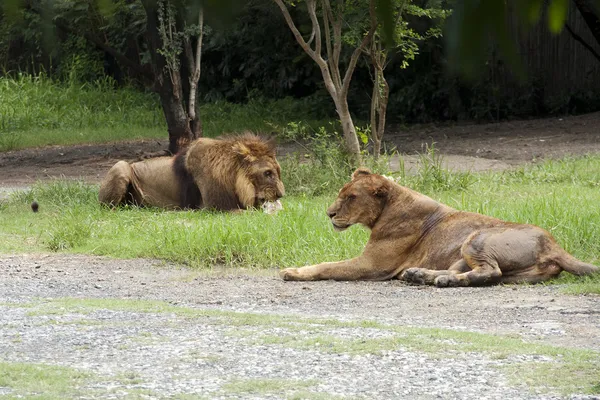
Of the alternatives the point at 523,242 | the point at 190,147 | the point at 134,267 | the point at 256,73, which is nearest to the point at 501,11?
the point at 523,242

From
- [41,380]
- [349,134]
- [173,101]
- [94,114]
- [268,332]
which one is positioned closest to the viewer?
[41,380]

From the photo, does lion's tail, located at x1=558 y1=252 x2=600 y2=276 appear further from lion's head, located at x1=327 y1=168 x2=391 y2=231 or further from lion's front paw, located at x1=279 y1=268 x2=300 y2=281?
lion's front paw, located at x1=279 y1=268 x2=300 y2=281

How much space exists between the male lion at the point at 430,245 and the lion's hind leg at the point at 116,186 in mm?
4647

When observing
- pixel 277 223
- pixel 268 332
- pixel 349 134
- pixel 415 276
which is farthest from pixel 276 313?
pixel 349 134

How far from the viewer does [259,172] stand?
11.0 m

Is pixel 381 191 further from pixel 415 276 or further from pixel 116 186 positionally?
pixel 116 186

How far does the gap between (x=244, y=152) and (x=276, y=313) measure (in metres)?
4.68

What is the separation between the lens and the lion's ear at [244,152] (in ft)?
36.3

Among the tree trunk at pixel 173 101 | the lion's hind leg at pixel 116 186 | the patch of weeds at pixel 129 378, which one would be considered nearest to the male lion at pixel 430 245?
the patch of weeds at pixel 129 378

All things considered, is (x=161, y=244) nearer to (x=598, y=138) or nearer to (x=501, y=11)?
(x=501, y=11)

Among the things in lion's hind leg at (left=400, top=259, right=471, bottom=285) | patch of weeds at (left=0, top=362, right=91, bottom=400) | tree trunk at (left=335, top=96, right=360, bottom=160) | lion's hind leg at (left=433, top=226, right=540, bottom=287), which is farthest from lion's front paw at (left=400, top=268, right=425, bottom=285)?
tree trunk at (left=335, top=96, right=360, bottom=160)

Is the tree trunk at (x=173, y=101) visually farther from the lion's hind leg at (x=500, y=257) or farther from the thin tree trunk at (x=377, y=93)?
the lion's hind leg at (x=500, y=257)

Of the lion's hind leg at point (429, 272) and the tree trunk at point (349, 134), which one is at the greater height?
the tree trunk at point (349, 134)

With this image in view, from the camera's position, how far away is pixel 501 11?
6.48ft
